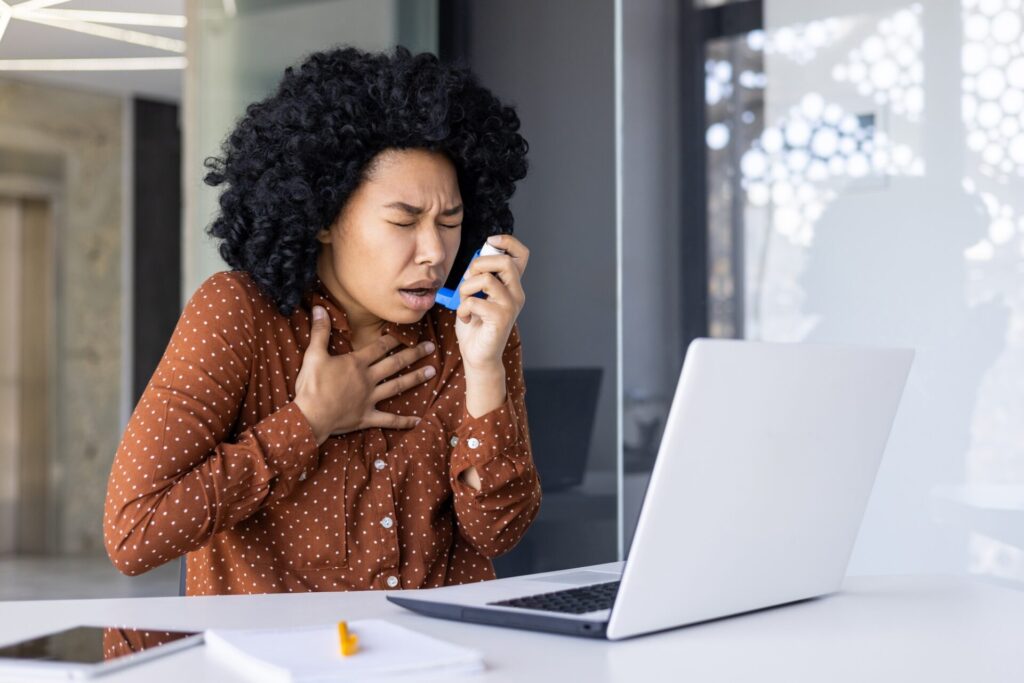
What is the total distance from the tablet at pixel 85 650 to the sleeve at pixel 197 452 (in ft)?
1.23

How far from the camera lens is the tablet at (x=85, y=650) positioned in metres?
0.85

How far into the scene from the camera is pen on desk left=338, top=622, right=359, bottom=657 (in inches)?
34.4

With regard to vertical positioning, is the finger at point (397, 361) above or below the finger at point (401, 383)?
above

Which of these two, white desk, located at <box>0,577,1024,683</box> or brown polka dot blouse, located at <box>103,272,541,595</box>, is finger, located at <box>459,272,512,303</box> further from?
white desk, located at <box>0,577,1024,683</box>

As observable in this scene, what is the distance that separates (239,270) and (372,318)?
0.20m

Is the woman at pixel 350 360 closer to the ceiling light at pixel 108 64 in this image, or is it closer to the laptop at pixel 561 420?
the laptop at pixel 561 420

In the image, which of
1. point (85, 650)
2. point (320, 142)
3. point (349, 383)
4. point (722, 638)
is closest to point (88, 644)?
point (85, 650)

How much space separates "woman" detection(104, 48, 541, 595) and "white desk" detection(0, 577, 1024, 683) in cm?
30

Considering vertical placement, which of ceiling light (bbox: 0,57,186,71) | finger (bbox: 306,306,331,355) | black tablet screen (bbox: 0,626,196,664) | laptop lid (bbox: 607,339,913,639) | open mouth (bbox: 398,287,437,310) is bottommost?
black tablet screen (bbox: 0,626,196,664)

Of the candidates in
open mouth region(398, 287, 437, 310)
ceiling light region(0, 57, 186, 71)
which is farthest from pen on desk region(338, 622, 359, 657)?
ceiling light region(0, 57, 186, 71)

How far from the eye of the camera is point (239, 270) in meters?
1.68

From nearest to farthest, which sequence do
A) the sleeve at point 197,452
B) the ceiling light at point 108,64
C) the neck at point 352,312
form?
the sleeve at point 197,452, the neck at point 352,312, the ceiling light at point 108,64

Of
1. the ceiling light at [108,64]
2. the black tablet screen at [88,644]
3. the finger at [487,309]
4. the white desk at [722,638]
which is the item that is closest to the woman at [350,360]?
the finger at [487,309]

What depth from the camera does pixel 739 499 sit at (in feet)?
3.23
